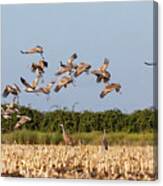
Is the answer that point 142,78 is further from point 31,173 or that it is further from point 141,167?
point 31,173

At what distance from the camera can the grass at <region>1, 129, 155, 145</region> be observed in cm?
276

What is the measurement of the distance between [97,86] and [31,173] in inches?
15.2

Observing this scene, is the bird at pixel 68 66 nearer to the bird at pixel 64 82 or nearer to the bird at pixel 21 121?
the bird at pixel 64 82

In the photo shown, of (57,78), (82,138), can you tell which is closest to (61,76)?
(57,78)

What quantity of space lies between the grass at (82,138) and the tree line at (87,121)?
1 centimetres

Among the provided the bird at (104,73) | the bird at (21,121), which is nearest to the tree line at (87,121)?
the bird at (21,121)

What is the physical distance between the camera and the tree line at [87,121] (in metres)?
2.75

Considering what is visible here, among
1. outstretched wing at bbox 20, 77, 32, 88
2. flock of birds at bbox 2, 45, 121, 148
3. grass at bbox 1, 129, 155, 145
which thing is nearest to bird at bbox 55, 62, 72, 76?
flock of birds at bbox 2, 45, 121, 148

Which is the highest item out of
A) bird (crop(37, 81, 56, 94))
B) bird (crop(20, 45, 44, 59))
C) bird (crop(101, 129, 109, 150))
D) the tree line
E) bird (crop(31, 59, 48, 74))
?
bird (crop(20, 45, 44, 59))

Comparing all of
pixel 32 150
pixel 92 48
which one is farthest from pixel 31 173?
pixel 92 48

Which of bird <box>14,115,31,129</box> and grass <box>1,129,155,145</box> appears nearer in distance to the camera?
grass <box>1,129,155,145</box>

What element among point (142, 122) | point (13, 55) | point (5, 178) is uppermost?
point (13, 55)

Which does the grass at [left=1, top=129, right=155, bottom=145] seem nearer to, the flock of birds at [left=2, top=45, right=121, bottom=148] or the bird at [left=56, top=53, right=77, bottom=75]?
the flock of birds at [left=2, top=45, right=121, bottom=148]

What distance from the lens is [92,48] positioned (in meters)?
2.79
